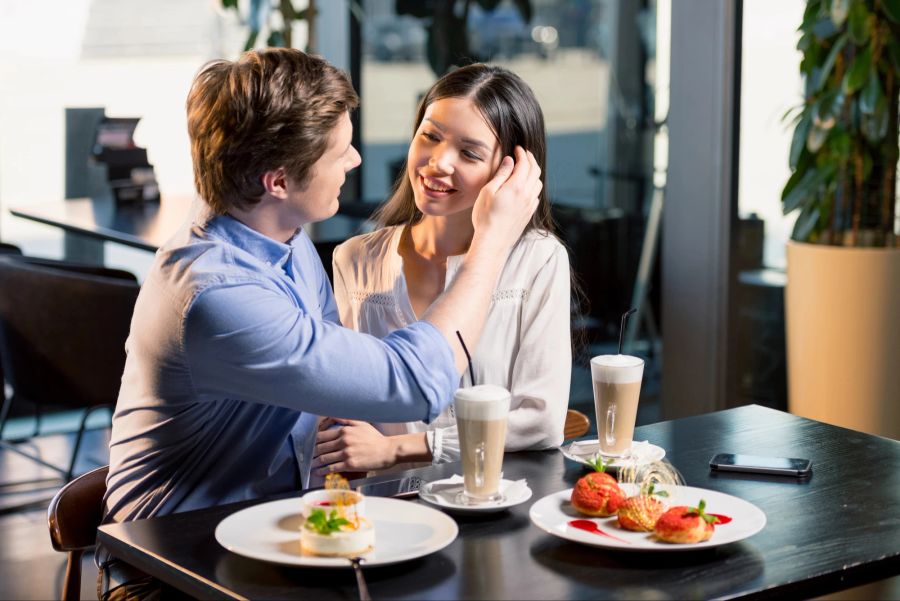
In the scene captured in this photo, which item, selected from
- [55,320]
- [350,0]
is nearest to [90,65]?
[350,0]

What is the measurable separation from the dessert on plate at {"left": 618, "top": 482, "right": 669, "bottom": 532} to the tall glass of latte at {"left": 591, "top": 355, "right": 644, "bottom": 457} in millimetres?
276

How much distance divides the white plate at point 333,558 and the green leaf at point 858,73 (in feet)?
8.13

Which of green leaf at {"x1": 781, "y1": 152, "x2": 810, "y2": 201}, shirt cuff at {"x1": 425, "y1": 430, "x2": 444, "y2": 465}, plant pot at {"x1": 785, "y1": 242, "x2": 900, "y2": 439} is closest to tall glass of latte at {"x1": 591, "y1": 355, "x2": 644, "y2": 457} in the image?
shirt cuff at {"x1": 425, "y1": 430, "x2": 444, "y2": 465}

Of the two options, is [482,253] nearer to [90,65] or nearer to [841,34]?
[841,34]

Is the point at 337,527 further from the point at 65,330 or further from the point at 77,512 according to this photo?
the point at 65,330

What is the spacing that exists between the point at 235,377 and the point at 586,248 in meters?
3.49

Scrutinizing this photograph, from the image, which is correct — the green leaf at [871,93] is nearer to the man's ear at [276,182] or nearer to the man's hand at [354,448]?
the man's hand at [354,448]

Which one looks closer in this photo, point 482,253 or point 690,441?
point 482,253

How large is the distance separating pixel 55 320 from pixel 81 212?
99 centimetres

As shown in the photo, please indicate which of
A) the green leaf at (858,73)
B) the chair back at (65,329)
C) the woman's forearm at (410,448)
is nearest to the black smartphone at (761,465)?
the woman's forearm at (410,448)

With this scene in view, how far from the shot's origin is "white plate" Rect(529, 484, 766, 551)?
60.9 inches

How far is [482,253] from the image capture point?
1912 mm

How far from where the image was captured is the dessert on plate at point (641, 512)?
63.0 inches

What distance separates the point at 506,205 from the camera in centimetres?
202
